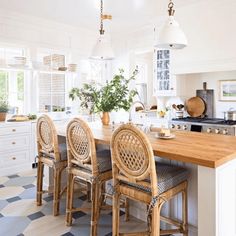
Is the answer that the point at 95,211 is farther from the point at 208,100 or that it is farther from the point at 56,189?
the point at 208,100

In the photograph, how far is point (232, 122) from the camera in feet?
12.7

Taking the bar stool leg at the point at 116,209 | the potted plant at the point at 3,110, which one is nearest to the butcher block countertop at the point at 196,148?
the bar stool leg at the point at 116,209

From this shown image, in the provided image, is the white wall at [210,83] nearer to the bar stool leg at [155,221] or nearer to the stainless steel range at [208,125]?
the stainless steel range at [208,125]

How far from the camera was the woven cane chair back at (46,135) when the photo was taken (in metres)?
2.77

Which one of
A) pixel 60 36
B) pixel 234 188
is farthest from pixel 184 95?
pixel 234 188

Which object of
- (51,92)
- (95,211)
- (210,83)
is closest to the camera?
(95,211)

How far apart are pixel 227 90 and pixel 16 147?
363cm

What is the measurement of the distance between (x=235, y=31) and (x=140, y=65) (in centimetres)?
366

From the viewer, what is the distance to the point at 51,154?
2908 mm

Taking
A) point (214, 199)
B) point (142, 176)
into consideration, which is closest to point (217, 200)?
point (214, 199)

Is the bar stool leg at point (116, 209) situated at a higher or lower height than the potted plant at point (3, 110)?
lower

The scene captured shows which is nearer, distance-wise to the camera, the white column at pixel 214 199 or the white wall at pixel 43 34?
the white column at pixel 214 199

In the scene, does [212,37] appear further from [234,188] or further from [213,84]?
[234,188]

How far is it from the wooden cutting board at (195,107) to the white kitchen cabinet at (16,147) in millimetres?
2818
